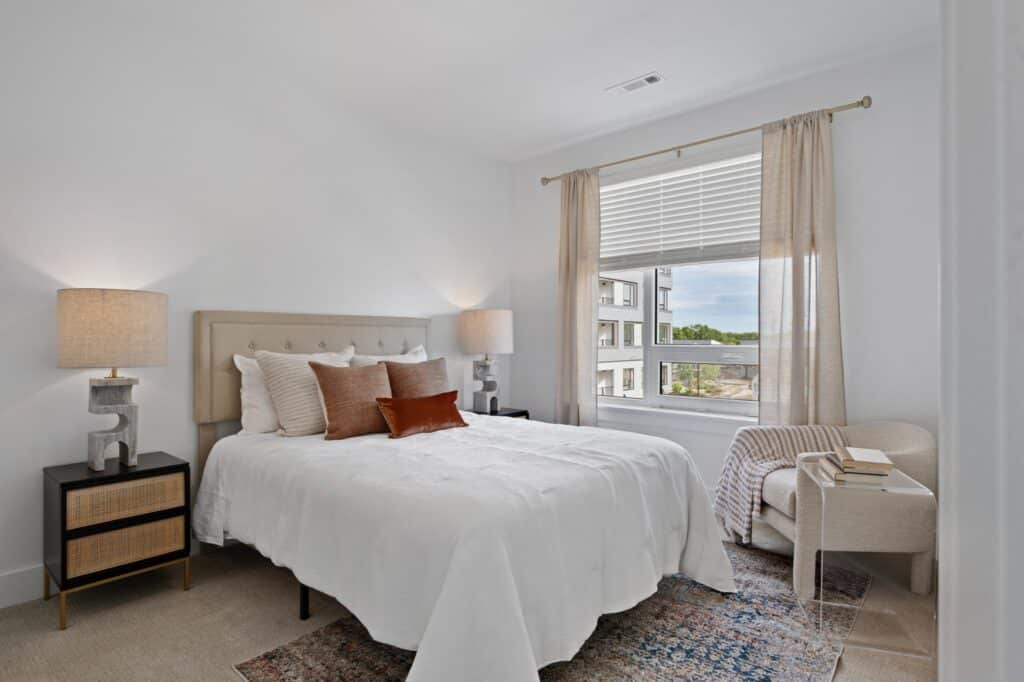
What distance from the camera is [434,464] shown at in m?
2.27

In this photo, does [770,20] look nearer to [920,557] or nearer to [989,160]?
[920,557]

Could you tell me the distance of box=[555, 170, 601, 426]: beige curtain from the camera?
14.2 ft

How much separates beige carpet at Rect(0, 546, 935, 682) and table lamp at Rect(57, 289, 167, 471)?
0.63 m

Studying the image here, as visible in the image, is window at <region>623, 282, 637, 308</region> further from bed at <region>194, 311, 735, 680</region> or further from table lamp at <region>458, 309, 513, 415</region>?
bed at <region>194, 311, 735, 680</region>

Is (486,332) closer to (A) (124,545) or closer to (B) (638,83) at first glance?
(B) (638,83)

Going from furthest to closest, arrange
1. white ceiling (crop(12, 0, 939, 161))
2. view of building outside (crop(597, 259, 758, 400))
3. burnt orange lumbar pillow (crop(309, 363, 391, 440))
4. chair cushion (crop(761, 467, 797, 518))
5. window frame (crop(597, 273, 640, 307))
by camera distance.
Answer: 1. window frame (crop(597, 273, 640, 307))
2. view of building outside (crop(597, 259, 758, 400))
3. burnt orange lumbar pillow (crop(309, 363, 391, 440))
4. white ceiling (crop(12, 0, 939, 161))
5. chair cushion (crop(761, 467, 797, 518))

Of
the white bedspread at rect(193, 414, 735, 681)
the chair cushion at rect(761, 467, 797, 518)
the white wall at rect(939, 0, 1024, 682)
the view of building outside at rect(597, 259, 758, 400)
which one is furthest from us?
the view of building outside at rect(597, 259, 758, 400)

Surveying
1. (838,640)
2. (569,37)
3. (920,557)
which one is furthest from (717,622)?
(569,37)

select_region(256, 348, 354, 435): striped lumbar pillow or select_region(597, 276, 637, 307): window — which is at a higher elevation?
select_region(597, 276, 637, 307): window

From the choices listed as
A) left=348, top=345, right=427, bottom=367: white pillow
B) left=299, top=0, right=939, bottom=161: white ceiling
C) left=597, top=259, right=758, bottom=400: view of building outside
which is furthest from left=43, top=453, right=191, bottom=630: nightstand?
left=597, top=259, right=758, bottom=400: view of building outside

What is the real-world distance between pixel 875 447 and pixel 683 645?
5.32 feet

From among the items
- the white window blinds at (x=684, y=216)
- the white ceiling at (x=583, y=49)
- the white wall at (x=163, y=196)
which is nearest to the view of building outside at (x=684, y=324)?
the white window blinds at (x=684, y=216)

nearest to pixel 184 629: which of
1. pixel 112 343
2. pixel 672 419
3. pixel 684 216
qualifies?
pixel 112 343

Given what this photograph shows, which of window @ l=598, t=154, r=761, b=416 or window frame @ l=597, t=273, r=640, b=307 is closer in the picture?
window @ l=598, t=154, r=761, b=416
